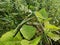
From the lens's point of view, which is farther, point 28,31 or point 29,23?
point 29,23

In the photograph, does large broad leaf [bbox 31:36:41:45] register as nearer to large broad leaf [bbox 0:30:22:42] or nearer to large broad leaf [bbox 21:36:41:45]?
large broad leaf [bbox 21:36:41:45]

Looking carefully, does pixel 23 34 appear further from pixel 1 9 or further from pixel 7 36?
pixel 1 9

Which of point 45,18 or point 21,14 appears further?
point 21,14

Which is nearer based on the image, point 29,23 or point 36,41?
point 36,41

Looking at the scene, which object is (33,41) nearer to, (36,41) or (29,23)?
(36,41)

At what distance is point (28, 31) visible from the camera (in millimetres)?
1358

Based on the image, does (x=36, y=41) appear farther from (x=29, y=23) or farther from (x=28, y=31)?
(x=29, y=23)

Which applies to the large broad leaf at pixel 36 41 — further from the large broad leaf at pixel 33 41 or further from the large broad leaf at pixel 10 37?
the large broad leaf at pixel 10 37

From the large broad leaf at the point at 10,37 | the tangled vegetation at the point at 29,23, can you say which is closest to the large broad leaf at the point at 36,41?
the tangled vegetation at the point at 29,23

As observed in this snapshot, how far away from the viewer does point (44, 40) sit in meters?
1.36

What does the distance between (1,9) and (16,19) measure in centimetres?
18

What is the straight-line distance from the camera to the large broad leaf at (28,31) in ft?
4.40

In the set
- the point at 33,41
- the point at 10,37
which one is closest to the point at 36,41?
the point at 33,41

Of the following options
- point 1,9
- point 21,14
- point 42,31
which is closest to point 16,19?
point 21,14
